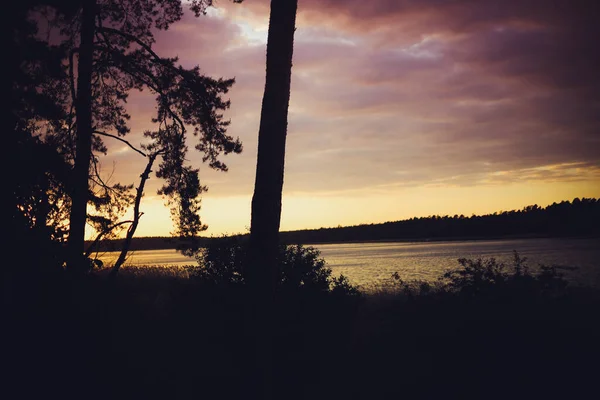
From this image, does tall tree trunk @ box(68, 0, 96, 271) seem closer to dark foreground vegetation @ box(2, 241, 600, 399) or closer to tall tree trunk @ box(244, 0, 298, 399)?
dark foreground vegetation @ box(2, 241, 600, 399)

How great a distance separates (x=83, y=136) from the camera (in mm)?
11523

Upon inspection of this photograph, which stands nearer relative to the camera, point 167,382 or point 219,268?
point 167,382

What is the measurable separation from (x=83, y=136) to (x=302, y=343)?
7803 mm

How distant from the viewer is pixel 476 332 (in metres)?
8.46

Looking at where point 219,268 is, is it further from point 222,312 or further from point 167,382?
point 167,382

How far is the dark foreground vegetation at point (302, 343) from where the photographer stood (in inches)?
267

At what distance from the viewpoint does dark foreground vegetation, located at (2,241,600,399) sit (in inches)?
Answer: 267

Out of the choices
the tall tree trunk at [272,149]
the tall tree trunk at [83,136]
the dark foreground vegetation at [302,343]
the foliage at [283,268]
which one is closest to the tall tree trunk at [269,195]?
the tall tree trunk at [272,149]

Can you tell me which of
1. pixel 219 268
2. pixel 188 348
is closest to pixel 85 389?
pixel 188 348

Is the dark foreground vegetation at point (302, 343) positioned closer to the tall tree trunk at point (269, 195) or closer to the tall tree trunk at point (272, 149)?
the tall tree trunk at point (269, 195)

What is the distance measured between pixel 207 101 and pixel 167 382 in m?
9.03

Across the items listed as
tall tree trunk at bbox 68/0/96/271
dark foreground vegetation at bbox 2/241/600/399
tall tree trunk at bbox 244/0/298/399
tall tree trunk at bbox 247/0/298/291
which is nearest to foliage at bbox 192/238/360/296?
dark foreground vegetation at bbox 2/241/600/399

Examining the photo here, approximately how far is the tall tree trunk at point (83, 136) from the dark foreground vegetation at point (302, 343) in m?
2.24

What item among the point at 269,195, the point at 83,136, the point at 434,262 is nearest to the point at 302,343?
the point at 269,195
